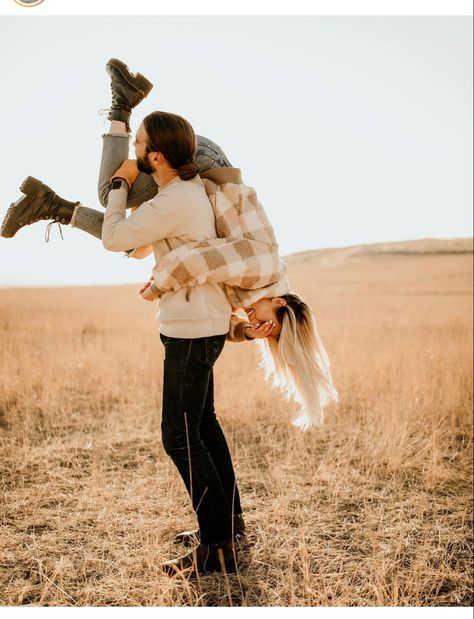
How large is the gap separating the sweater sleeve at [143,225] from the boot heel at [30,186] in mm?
470

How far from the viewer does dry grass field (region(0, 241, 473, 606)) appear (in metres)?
2.49

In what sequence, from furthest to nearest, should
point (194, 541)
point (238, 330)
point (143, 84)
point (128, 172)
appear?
1. point (194, 541)
2. point (238, 330)
3. point (143, 84)
4. point (128, 172)

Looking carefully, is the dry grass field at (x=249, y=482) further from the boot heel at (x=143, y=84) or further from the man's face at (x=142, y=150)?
the boot heel at (x=143, y=84)

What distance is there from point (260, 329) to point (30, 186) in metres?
1.22

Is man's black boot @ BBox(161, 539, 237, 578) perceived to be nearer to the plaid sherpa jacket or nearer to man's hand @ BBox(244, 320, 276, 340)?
man's hand @ BBox(244, 320, 276, 340)

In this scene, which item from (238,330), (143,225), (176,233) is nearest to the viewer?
A: (143,225)

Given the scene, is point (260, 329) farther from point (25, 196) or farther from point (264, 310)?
point (25, 196)

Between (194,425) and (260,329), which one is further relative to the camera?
(260,329)

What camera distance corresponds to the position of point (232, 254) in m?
2.28

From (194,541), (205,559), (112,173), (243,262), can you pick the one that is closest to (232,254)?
(243,262)

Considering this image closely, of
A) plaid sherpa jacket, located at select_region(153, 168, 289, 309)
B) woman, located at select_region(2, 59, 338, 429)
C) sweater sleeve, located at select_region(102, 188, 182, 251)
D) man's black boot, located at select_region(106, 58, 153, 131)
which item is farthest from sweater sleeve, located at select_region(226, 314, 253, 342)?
man's black boot, located at select_region(106, 58, 153, 131)

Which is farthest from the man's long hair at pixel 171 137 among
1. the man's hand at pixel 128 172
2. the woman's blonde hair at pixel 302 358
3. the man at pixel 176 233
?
the woman's blonde hair at pixel 302 358

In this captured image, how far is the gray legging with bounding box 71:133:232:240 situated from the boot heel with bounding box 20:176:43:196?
199 millimetres

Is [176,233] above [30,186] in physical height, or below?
below
